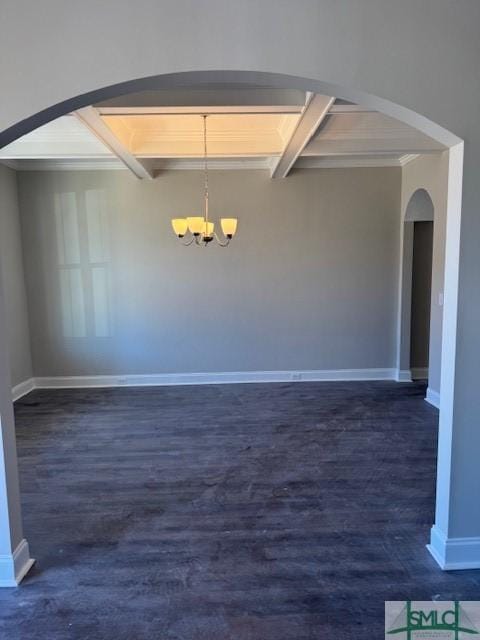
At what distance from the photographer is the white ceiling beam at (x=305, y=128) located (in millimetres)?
3111

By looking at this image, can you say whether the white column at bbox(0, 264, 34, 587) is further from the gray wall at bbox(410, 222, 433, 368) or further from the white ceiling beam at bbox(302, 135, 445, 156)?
the gray wall at bbox(410, 222, 433, 368)

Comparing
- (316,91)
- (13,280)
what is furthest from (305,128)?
(13,280)

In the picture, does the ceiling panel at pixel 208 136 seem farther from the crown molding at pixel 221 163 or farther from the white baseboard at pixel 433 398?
the white baseboard at pixel 433 398

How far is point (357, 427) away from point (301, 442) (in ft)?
2.34

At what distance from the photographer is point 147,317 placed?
583 centimetres

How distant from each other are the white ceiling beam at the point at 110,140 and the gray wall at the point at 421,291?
151 inches

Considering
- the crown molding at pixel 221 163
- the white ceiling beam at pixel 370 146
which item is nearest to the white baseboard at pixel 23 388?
the crown molding at pixel 221 163

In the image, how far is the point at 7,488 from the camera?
2236 mm

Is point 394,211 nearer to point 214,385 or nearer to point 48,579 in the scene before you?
point 214,385

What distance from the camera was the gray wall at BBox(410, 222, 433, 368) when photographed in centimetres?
614

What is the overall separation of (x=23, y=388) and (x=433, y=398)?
16.9ft

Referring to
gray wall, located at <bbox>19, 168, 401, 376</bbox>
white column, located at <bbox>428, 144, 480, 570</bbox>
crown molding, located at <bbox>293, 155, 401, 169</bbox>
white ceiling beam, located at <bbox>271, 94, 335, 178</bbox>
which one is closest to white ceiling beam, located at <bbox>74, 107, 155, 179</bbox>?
gray wall, located at <bbox>19, 168, 401, 376</bbox>

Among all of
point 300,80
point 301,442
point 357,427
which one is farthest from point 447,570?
point 300,80

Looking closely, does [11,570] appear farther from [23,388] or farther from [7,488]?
[23,388]
